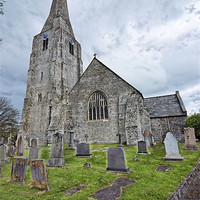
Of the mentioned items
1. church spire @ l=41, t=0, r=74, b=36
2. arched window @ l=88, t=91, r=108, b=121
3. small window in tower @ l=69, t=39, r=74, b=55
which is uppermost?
church spire @ l=41, t=0, r=74, b=36

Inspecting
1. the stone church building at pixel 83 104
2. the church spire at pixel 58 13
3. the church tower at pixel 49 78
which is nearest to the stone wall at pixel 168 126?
the stone church building at pixel 83 104

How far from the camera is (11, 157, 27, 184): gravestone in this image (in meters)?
4.48

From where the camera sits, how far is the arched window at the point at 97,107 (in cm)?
1569

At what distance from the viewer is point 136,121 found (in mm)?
12961

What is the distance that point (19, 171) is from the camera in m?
4.58

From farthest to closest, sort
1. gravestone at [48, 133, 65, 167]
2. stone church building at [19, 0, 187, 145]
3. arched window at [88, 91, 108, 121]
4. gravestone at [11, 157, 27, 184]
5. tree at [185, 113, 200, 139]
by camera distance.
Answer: arched window at [88, 91, 108, 121] < tree at [185, 113, 200, 139] < stone church building at [19, 0, 187, 145] < gravestone at [48, 133, 65, 167] < gravestone at [11, 157, 27, 184]

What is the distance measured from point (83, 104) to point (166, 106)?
36.6 feet

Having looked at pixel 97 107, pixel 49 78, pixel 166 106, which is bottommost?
pixel 97 107

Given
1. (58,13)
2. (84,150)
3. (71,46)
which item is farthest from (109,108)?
(58,13)

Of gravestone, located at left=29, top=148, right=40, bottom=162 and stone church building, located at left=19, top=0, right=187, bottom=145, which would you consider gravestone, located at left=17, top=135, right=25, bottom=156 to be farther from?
stone church building, located at left=19, top=0, right=187, bottom=145

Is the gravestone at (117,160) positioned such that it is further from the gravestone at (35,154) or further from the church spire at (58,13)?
the church spire at (58,13)

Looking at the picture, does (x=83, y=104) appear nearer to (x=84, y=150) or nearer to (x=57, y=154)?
(x=84, y=150)

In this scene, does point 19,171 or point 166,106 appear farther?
point 166,106

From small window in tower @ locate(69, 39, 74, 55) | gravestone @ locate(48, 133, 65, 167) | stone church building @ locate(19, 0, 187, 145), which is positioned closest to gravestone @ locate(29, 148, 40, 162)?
gravestone @ locate(48, 133, 65, 167)
